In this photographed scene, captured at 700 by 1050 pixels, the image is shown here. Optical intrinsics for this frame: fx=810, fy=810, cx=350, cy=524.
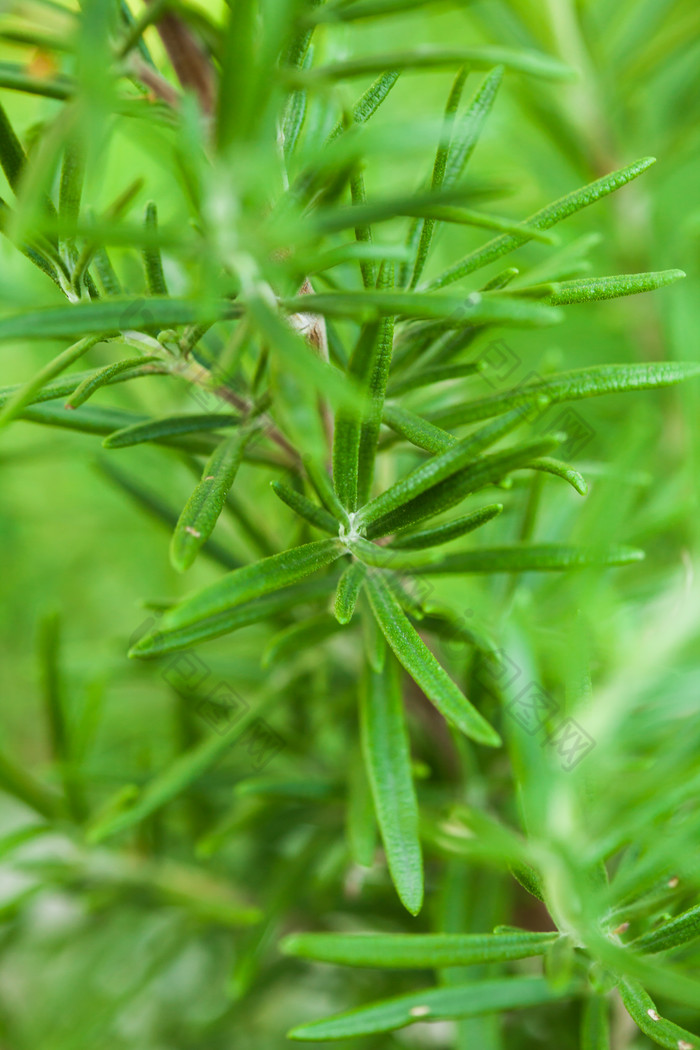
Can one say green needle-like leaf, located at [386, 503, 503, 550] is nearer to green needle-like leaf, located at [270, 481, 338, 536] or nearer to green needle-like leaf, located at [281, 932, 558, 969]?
green needle-like leaf, located at [270, 481, 338, 536]

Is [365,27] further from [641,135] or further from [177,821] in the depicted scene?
[177,821]

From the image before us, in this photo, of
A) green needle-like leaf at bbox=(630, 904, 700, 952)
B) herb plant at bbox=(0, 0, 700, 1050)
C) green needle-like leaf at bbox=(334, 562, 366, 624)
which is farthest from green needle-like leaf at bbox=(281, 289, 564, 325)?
green needle-like leaf at bbox=(630, 904, 700, 952)

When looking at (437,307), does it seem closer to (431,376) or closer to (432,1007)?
(431,376)

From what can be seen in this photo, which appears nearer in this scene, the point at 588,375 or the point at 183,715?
the point at 588,375

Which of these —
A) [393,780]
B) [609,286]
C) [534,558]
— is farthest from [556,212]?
[393,780]

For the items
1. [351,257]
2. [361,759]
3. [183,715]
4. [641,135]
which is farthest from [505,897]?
[641,135]

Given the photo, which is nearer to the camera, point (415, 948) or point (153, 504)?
point (415, 948)

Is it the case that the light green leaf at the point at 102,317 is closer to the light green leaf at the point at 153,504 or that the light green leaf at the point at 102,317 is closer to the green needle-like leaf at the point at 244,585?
the green needle-like leaf at the point at 244,585
